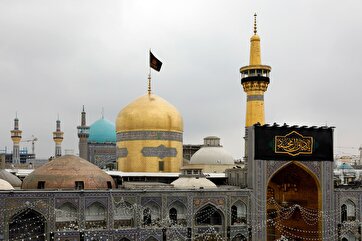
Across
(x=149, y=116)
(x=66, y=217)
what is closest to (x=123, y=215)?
(x=66, y=217)

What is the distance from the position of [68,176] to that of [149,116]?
8570mm

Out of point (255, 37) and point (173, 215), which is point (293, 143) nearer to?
point (173, 215)

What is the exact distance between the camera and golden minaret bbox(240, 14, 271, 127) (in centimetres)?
Result: 3155

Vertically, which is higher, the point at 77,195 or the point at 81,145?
the point at 81,145

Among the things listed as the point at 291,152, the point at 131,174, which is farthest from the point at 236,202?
the point at 131,174

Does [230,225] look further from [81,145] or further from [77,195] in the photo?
[81,145]

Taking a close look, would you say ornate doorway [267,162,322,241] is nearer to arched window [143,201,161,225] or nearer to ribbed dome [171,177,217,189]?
ribbed dome [171,177,217,189]

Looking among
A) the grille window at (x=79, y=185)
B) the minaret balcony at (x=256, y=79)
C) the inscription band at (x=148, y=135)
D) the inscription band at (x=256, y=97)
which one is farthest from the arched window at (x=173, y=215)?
the minaret balcony at (x=256, y=79)

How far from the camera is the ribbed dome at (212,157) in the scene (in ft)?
115

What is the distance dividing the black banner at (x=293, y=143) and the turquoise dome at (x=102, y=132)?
2298cm

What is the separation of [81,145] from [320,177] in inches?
920

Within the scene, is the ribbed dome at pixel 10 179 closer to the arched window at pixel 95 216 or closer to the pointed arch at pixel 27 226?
the pointed arch at pixel 27 226

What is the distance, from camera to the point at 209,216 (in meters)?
26.3

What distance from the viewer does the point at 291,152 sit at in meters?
27.6
